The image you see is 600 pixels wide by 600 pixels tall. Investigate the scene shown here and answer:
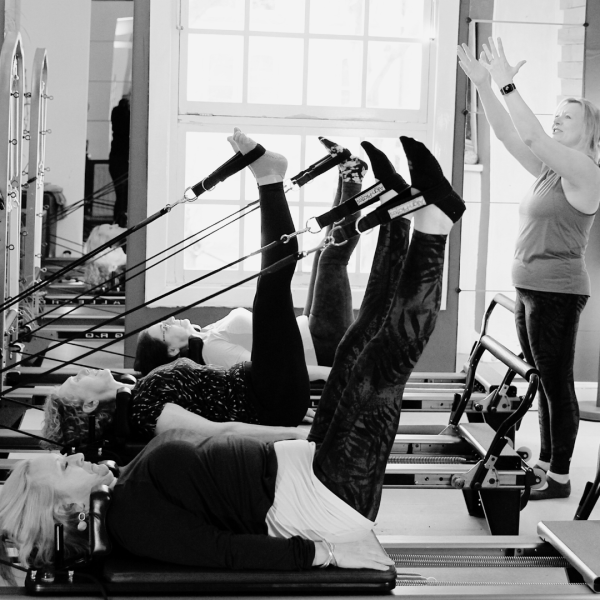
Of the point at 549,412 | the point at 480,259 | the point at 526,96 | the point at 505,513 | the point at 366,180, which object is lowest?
the point at 505,513

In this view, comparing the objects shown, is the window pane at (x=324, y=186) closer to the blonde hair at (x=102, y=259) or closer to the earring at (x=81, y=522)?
the blonde hair at (x=102, y=259)

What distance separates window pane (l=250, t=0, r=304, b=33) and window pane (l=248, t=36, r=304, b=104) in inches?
2.6

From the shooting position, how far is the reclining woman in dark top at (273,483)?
192cm

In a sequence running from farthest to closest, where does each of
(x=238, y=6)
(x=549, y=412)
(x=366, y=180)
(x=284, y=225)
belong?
(x=366, y=180), (x=238, y=6), (x=549, y=412), (x=284, y=225)

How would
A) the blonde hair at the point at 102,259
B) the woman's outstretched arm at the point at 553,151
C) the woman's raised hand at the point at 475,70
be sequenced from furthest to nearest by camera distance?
1. the blonde hair at the point at 102,259
2. the woman's raised hand at the point at 475,70
3. the woman's outstretched arm at the point at 553,151

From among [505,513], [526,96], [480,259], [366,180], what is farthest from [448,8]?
[505,513]

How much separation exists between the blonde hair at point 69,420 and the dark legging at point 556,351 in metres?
1.48

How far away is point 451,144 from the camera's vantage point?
16.7ft

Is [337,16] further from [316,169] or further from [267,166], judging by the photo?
[267,166]

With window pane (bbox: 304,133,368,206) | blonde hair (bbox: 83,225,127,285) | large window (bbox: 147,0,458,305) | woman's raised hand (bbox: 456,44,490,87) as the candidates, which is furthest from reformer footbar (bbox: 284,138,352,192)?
blonde hair (bbox: 83,225,127,285)

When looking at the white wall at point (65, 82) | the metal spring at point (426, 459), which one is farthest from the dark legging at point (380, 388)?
the white wall at point (65, 82)

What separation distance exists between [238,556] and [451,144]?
3621 millimetres

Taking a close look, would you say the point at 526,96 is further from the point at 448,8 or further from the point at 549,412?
the point at 549,412

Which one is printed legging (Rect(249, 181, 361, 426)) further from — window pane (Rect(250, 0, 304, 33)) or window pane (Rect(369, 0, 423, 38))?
window pane (Rect(369, 0, 423, 38))
